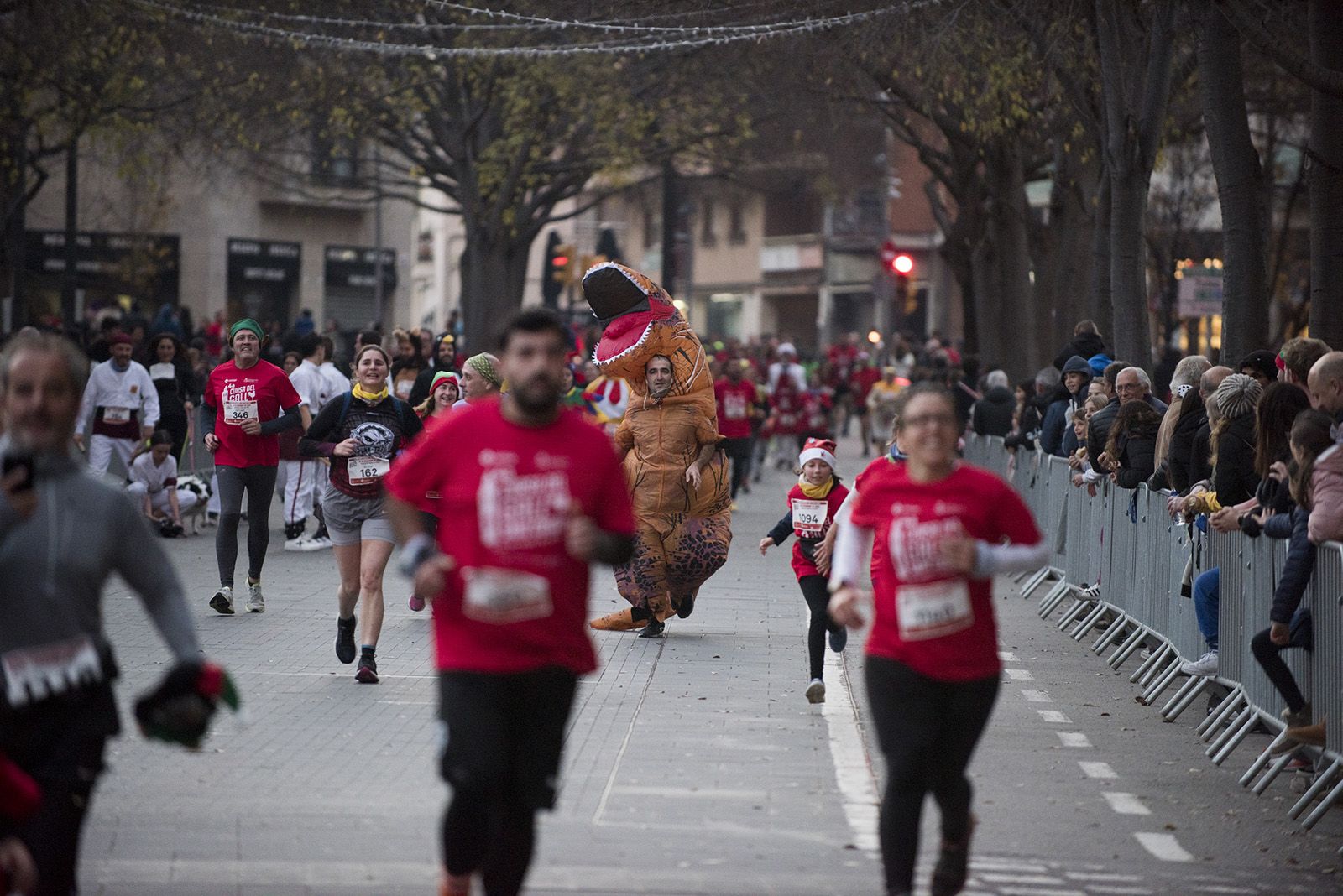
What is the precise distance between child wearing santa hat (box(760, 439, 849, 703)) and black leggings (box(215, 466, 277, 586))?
4.22 meters

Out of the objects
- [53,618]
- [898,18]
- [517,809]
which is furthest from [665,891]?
[898,18]

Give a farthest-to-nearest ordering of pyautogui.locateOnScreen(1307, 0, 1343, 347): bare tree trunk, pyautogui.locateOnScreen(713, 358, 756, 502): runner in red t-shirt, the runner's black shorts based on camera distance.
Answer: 1. pyautogui.locateOnScreen(713, 358, 756, 502): runner in red t-shirt
2. pyautogui.locateOnScreen(1307, 0, 1343, 347): bare tree trunk
3. the runner's black shorts

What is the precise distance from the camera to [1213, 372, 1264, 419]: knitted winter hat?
1073 cm

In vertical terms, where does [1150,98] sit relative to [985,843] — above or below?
above

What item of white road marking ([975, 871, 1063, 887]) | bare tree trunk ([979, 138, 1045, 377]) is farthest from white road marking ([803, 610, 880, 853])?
bare tree trunk ([979, 138, 1045, 377])

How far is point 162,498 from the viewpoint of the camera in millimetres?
19750

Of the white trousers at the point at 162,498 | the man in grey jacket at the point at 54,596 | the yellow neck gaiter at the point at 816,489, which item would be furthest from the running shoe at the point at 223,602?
the man in grey jacket at the point at 54,596

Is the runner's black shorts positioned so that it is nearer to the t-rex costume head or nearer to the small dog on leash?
the t-rex costume head

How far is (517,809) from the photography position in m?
5.55

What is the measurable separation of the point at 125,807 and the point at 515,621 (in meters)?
2.87

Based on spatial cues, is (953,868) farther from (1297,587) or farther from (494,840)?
(1297,587)

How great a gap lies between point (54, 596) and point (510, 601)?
1.15 metres

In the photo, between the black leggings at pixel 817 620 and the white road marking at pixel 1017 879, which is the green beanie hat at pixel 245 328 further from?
the white road marking at pixel 1017 879

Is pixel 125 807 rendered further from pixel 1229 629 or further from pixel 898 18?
pixel 898 18
